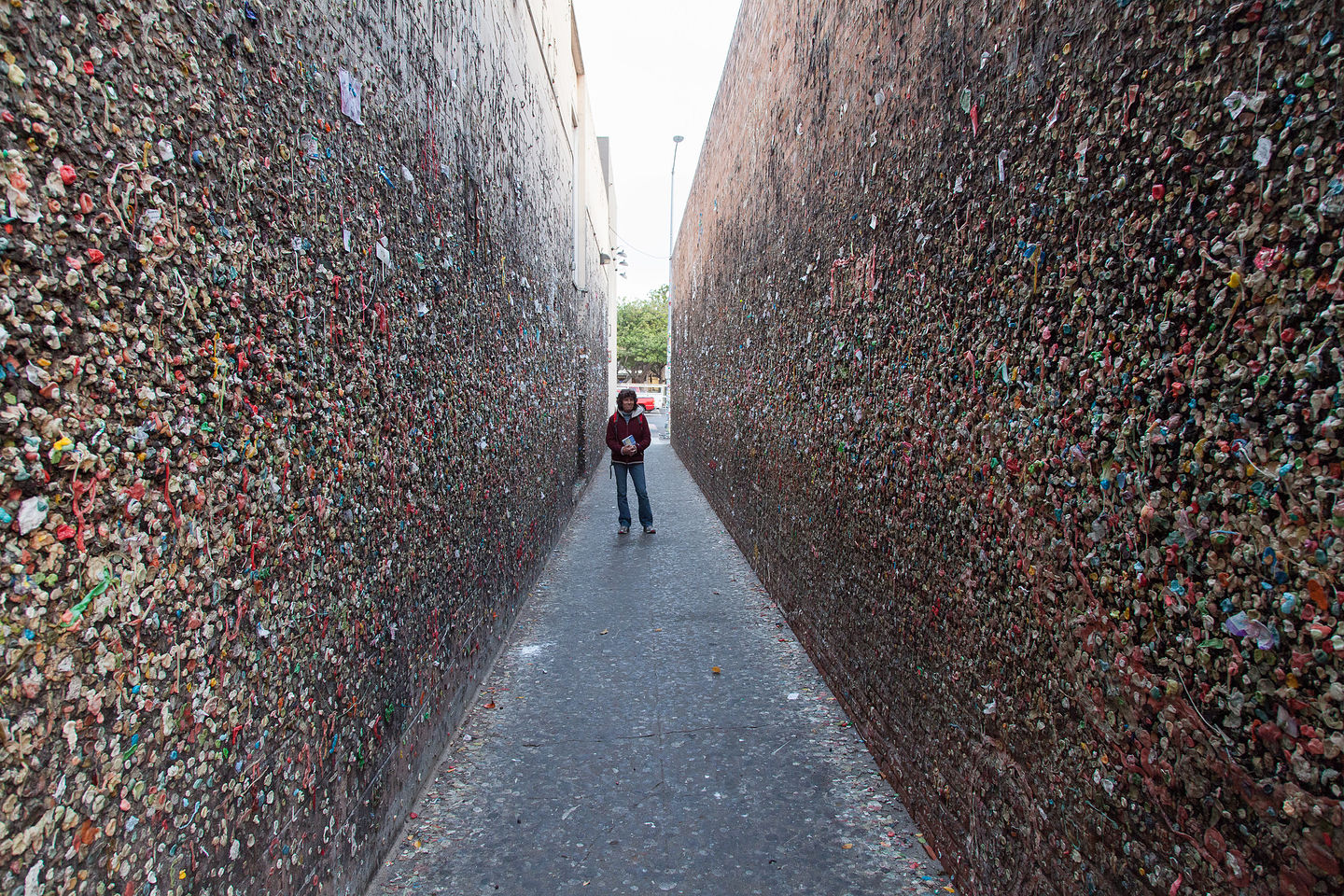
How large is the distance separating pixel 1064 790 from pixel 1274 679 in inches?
30.1

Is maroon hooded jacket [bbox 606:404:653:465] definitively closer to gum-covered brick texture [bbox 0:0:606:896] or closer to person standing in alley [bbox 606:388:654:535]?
person standing in alley [bbox 606:388:654:535]

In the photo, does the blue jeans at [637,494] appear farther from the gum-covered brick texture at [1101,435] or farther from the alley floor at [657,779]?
the gum-covered brick texture at [1101,435]

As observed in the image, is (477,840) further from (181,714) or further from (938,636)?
(938,636)

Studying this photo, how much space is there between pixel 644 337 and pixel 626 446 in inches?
1986

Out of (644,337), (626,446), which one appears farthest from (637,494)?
(644,337)

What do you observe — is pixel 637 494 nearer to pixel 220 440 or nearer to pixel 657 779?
pixel 657 779

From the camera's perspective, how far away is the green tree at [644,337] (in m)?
57.5

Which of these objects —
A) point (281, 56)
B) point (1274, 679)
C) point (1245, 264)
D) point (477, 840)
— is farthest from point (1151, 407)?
point (477, 840)

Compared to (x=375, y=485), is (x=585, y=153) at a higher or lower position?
higher

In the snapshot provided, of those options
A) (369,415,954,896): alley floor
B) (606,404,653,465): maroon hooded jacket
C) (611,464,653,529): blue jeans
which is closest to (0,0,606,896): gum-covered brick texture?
(369,415,954,896): alley floor

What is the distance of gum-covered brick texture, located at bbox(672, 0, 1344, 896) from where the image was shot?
112 cm

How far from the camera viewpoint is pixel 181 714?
1462 mm

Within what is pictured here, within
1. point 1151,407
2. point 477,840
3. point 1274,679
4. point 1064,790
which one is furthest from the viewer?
point 477,840

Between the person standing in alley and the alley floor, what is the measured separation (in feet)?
9.85
